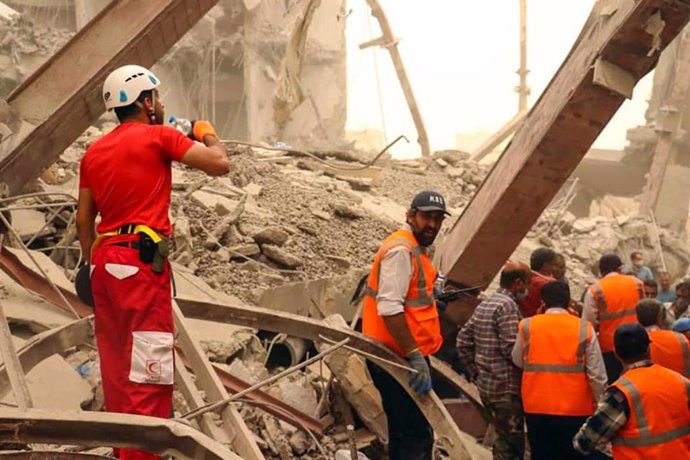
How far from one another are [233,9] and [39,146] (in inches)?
706

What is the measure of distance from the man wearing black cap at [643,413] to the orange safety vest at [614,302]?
2122 mm

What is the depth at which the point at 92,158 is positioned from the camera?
4031 millimetres

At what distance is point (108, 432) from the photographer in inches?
122

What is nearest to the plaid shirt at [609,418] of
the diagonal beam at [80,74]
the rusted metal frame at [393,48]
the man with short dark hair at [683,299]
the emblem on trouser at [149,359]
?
the emblem on trouser at [149,359]

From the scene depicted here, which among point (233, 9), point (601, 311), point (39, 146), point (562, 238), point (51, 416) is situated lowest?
point (562, 238)

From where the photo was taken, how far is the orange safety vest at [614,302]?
655 centimetres

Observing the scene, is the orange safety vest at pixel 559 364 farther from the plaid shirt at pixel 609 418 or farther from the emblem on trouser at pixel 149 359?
the emblem on trouser at pixel 149 359

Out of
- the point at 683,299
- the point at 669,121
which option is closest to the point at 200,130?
the point at 683,299

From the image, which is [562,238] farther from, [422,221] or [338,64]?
[338,64]

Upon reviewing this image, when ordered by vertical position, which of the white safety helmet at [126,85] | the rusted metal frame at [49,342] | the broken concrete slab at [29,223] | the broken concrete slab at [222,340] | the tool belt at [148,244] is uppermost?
the white safety helmet at [126,85]

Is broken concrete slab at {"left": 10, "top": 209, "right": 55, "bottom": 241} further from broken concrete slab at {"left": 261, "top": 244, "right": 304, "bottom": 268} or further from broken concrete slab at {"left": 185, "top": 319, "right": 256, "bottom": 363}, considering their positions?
broken concrete slab at {"left": 261, "top": 244, "right": 304, "bottom": 268}

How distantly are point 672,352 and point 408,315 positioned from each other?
4.92 ft

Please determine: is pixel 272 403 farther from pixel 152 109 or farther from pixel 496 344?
pixel 152 109

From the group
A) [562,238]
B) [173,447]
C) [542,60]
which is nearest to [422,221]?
[173,447]
